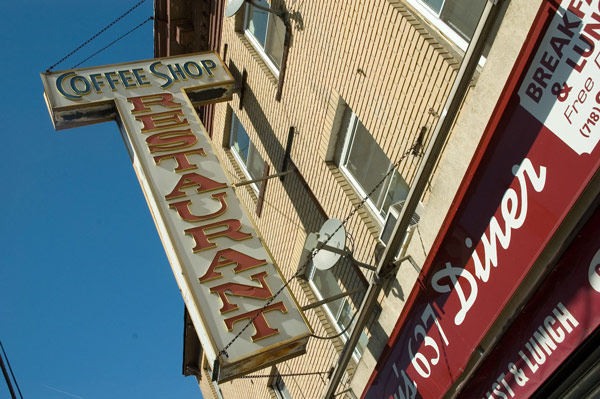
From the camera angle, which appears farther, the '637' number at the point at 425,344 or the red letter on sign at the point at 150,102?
the red letter on sign at the point at 150,102

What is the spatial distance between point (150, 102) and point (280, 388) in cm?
823

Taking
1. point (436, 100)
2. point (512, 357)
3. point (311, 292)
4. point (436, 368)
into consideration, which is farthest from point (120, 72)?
point (512, 357)

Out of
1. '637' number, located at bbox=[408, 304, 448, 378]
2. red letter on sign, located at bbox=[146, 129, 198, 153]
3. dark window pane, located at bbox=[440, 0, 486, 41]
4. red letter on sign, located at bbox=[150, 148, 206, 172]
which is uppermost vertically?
red letter on sign, located at bbox=[146, 129, 198, 153]

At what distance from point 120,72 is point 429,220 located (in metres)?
8.31

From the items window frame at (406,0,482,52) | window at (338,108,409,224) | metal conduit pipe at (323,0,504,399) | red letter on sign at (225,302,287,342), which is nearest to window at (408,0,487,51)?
window frame at (406,0,482,52)

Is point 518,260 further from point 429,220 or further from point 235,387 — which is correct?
point 235,387

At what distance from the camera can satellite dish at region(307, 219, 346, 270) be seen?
900 cm

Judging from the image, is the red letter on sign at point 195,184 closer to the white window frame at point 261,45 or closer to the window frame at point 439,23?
the white window frame at point 261,45

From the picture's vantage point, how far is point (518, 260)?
705cm

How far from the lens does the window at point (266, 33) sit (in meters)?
13.0

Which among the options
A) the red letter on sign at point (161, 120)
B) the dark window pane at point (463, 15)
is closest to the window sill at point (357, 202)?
the red letter on sign at point (161, 120)

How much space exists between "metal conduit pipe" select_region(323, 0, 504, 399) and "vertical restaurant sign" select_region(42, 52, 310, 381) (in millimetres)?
1153

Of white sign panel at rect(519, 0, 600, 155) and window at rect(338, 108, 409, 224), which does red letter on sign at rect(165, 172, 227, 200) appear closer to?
window at rect(338, 108, 409, 224)

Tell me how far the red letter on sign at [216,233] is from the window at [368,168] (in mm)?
2216
